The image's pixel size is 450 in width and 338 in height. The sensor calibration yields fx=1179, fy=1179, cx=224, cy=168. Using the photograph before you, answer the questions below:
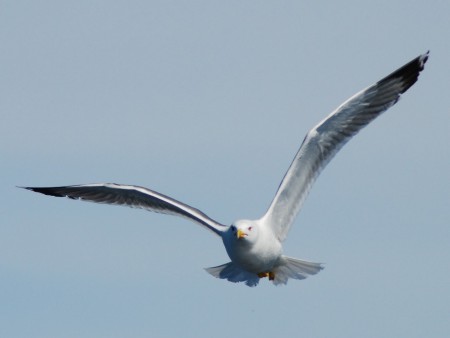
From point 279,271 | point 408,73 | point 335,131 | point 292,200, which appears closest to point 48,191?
point 279,271

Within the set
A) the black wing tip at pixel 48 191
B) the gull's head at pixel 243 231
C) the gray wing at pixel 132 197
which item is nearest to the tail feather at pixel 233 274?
the gray wing at pixel 132 197

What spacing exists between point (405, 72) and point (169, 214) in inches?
162

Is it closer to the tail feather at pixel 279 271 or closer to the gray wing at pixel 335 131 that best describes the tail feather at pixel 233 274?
the tail feather at pixel 279 271

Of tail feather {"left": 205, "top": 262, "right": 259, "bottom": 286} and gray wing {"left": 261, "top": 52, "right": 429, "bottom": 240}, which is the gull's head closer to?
gray wing {"left": 261, "top": 52, "right": 429, "bottom": 240}

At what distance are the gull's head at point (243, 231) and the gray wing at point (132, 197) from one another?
1.87ft

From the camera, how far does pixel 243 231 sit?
1588 cm

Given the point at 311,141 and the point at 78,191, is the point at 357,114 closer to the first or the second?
the point at 311,141

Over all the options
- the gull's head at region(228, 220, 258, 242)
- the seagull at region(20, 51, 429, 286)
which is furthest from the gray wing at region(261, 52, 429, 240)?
the gull's head at region(228, 220, 258, 242)

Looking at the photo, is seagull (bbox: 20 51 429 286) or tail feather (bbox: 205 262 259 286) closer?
seagull (bbox: 20 51 429 286)

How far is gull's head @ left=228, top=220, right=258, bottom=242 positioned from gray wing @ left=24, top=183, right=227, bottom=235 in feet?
1.87

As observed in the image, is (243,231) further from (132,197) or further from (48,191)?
(48,191)

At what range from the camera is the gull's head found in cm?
1587

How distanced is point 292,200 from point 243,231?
4.44 feet

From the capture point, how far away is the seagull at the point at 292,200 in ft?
53.6
